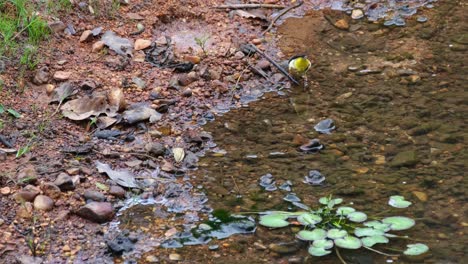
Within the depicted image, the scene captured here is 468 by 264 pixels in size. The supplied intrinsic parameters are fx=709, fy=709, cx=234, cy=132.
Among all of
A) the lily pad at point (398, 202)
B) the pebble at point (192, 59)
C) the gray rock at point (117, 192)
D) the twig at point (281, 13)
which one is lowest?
the gray rock at point (117, 192)

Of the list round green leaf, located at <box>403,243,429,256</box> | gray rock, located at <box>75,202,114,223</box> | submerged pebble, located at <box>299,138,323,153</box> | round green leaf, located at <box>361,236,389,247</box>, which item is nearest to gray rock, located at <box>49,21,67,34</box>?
gray rock, located at <box>75,202,114,223</box>

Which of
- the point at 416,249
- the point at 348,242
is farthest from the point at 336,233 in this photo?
the point at 416,249

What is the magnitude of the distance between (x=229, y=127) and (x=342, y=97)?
1.98 ft

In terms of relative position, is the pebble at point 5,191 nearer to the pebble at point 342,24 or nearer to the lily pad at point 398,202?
the lily pad at point 398,202

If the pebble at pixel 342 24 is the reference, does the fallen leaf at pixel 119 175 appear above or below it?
below

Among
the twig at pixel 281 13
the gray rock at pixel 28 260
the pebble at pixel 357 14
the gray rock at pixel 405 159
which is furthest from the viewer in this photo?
the pebble at pixel 357 14

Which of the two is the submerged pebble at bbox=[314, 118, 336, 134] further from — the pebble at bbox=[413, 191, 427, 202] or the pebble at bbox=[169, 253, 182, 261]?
the pebble at bbox=[169, 253, 182, 261]

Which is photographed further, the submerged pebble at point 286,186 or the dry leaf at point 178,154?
the dry leaf at point 178,154

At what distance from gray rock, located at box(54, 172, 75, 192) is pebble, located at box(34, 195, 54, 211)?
0.27 ft

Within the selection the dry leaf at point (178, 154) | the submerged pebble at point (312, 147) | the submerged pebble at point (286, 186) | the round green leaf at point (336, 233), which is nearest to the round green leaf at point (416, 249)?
the round green leaf at point (336, 233)

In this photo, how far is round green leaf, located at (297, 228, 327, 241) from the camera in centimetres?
250

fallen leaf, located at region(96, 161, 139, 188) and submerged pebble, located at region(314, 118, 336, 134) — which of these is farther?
submerged pebble, located at region(314, 118, 336, 134)

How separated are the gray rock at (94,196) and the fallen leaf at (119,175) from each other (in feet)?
0.38

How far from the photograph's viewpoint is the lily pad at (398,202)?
2679 millimetres
